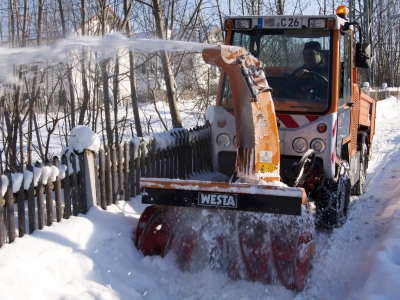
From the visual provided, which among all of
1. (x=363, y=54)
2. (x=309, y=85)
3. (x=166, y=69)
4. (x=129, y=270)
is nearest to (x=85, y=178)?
(x=129, y=270)

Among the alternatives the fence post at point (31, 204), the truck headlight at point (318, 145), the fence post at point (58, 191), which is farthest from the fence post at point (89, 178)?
the truck headlight at point (318, 145)

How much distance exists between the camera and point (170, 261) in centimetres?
445

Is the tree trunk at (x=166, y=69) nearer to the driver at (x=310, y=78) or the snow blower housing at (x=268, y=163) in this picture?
the snow blower housing at (x=268, y=163)

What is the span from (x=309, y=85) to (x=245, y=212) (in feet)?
6.03

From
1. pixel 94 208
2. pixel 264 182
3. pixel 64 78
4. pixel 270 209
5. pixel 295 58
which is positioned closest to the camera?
pixel 270 209

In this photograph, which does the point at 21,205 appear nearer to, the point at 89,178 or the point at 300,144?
the point at 89,178

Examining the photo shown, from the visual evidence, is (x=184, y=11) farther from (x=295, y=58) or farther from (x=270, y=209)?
(x=270, y=209)

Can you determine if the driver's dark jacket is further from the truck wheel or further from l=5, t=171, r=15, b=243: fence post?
l=5, t=171, r=15, b=243: fence post

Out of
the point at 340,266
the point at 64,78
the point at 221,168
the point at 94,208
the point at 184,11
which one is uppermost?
the point at 184,11

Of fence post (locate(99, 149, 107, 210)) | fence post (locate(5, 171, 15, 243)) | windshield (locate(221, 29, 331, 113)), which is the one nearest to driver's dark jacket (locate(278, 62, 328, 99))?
windshield (locate(221, 29, 331, 113))

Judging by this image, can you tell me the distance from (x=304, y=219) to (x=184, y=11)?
9602 mm

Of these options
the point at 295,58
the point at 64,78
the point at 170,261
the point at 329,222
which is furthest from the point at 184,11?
the point at 170,261

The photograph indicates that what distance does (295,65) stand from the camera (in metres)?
5.46

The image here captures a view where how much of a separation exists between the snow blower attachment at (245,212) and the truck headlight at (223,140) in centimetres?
103
